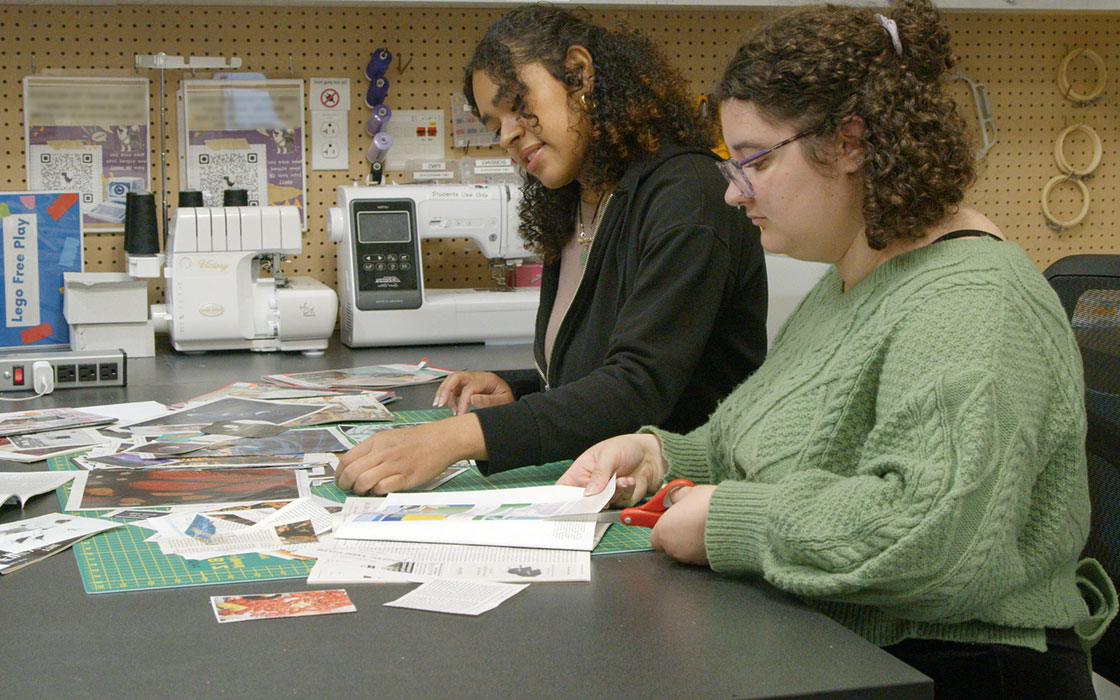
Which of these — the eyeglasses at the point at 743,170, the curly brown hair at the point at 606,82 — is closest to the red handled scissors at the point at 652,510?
the eyeglasses at the point at 743,170

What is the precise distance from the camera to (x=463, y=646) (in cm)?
86

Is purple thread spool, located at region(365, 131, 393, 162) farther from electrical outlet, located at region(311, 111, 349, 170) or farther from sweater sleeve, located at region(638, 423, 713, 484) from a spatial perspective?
sweater sleeve, located at region(638, 423, 713, 484)

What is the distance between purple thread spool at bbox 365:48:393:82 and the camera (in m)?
2.77

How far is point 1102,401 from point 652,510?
572 mm

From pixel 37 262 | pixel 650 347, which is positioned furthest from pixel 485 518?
pixel 37 262

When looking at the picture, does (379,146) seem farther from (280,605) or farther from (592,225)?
(280,605)

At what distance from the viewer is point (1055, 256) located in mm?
3223

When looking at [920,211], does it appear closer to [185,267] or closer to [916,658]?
[916,658]

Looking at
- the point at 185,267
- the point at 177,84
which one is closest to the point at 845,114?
the point at 185,267

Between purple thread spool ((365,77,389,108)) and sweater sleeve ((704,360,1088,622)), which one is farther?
purple thread spool ((365,77,389,108))

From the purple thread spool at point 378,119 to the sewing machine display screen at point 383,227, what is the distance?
335mm

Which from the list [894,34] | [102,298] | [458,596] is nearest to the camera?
[458,596]

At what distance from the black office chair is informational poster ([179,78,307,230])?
202 cm

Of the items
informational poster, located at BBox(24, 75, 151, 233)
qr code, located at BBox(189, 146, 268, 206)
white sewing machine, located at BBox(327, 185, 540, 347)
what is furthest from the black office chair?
informational poster, located at BBox(24, 75, 151, 233)
